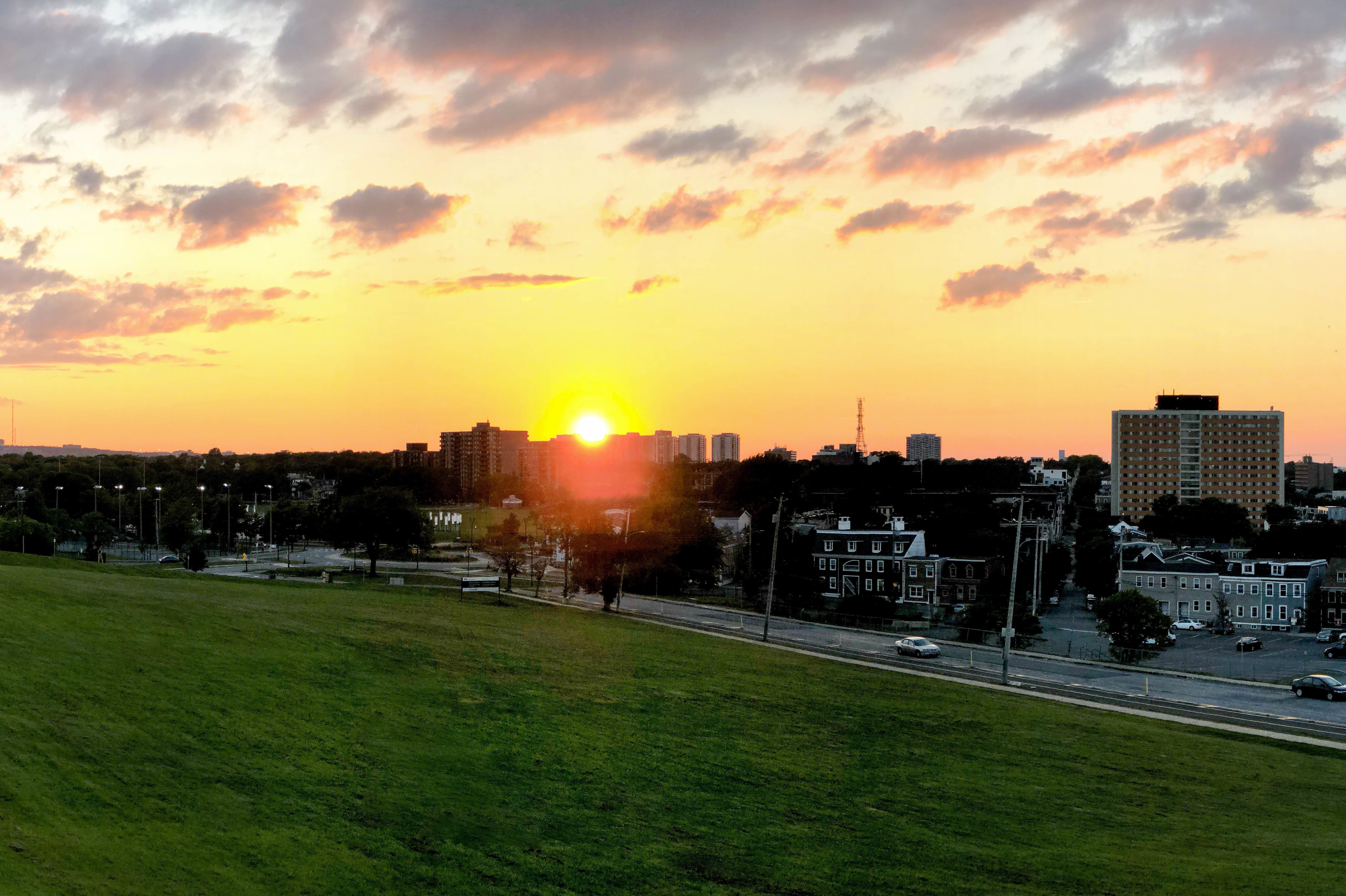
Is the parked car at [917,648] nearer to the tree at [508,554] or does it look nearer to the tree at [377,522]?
the tree at [508,554]

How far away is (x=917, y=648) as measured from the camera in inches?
2482

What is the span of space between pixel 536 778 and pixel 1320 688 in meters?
49.5

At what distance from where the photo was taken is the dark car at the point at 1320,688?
53750 millimetres

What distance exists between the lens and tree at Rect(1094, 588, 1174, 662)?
72.2 metres

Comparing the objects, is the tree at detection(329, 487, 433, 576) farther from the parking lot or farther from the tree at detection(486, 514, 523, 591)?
the parking lot

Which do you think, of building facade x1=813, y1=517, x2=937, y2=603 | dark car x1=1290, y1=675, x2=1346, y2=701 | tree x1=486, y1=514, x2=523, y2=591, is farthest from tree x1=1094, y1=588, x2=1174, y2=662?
tree x1=486, y1=514, x2=523, y2=591

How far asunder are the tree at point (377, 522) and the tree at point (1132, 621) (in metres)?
59.4

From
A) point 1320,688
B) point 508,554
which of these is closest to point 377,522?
point 508,554

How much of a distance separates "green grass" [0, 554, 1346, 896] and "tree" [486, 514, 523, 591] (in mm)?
45195

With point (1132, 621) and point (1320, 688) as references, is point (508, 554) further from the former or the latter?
point (1320, 688)

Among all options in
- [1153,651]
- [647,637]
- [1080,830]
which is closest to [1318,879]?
[1080,830]

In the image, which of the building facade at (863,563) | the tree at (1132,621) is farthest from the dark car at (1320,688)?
the building facade at (863,563)

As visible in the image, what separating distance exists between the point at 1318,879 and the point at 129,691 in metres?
26.6

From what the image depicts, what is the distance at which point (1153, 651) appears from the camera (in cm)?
6781
